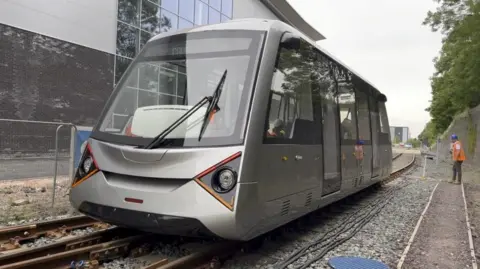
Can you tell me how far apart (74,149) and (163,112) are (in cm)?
465

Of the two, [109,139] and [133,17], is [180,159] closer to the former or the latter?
[109,139]

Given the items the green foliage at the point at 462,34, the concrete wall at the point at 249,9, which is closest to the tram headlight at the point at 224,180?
the green foliage at the point at 462,34

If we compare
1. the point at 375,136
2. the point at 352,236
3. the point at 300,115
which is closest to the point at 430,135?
the point at 375,136

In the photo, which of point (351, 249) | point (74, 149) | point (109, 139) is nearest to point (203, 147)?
point (109, 139)

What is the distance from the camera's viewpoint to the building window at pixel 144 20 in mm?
19578

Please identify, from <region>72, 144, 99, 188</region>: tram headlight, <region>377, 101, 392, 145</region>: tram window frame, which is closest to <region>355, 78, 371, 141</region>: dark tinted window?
<region>377, 101, 392, 145</region>: tram window frame

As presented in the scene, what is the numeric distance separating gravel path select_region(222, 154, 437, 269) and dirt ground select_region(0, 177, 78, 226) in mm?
3859

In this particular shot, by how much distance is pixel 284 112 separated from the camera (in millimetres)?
5105

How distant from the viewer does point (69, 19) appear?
16.8 metres

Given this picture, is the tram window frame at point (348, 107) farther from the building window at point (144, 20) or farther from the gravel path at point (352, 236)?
the building window at point (144, 20)

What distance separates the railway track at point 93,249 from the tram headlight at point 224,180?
88cm

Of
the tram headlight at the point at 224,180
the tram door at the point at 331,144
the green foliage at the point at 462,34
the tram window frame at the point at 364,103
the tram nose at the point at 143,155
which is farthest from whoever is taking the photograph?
the green foliage at the point at 462,34

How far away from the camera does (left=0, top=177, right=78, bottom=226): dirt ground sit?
21.9 feet

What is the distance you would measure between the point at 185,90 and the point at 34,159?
5.74 m
